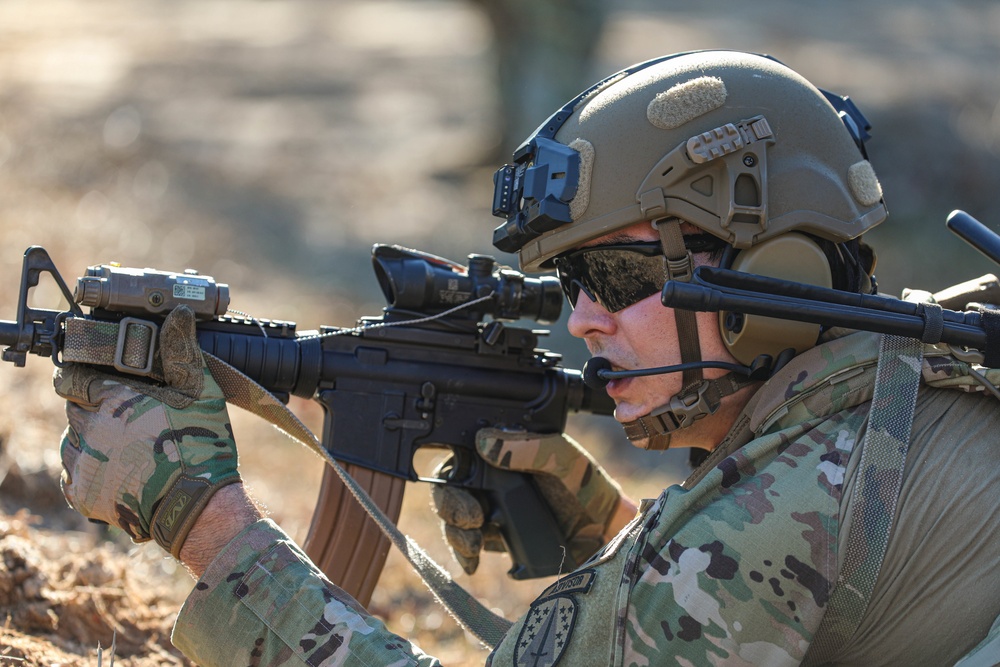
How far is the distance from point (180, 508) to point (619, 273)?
4.47 ft

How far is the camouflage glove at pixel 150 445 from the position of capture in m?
3.17

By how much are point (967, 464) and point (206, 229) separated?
11.0m

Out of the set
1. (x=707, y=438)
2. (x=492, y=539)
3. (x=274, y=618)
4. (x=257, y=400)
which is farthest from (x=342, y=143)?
(x=274, y=618)

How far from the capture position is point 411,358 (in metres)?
4.14

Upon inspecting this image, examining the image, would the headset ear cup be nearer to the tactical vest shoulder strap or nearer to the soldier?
the soldier

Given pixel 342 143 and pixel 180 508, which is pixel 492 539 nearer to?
pixel 180 508

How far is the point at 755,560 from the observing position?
2.55 meters

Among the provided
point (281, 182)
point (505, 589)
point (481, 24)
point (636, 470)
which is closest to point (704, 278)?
point (505, 589)

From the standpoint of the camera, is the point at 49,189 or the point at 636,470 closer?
the point at 636,470

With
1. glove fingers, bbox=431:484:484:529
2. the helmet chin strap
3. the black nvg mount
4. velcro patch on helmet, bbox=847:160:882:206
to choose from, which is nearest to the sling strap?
the black nvg mount

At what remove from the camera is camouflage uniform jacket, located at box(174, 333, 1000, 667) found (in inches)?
99.7

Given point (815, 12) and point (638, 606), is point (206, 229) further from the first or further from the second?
point (815, 12)

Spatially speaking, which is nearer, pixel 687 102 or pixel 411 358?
pixel 687 102

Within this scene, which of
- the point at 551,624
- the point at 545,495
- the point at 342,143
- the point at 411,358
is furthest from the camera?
the point at 342,143
